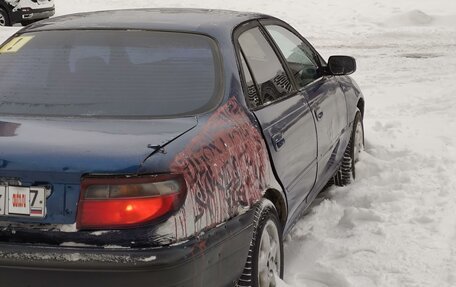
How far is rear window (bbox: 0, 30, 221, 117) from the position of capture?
3.01m

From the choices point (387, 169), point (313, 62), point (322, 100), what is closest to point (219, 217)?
point (322, 100)

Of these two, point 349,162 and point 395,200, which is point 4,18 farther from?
point 395,200

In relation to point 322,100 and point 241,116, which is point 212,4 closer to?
point 322,100

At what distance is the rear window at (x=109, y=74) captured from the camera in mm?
3014

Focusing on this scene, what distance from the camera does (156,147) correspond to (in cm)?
245

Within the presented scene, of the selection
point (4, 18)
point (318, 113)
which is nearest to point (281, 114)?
point (318, 113)

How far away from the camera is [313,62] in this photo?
4.75 meters

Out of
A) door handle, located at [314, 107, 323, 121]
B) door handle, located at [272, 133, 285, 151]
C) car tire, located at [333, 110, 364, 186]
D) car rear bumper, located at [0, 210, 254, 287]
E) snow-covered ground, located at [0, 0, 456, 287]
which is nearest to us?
car rear bumper, located at [0, 210, 254, 287]

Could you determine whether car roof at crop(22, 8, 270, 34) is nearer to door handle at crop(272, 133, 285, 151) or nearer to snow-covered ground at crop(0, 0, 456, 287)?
door handle at crop(272, 133, 285, 151)

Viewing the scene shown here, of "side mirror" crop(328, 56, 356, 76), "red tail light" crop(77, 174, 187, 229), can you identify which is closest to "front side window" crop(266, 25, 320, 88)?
"side mirror" crop(328, 56, 356, 76)

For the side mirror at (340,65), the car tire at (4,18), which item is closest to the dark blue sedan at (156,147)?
the side mirror at (340,65)

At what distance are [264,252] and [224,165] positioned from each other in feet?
2.15

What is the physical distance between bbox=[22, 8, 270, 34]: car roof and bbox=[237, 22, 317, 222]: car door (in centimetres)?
15

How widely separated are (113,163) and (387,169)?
3712 mm
